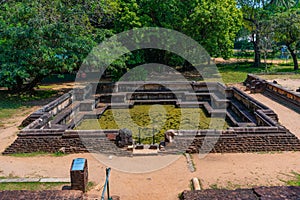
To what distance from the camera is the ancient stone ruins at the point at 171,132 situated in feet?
28.2

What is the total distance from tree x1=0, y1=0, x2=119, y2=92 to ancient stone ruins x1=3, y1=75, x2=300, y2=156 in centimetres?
200

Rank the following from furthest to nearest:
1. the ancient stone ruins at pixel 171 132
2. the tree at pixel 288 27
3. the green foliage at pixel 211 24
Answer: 1. the tree at pixel 288 27
2. the green foliage at pixel 211 24
3. the ancient stone ruins at pixel 171 132

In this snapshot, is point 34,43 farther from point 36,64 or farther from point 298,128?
point 298,128

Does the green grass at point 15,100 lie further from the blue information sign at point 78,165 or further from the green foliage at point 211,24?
the green foliage at point 211,24

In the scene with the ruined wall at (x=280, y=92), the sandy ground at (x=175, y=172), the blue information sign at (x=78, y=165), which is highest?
the ruined wall at (x=280, y=92)

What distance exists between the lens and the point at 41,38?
566 inches

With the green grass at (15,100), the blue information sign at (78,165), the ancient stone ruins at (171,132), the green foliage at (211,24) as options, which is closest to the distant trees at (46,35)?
the green grass at (15,100)

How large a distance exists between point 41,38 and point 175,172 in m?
10.3

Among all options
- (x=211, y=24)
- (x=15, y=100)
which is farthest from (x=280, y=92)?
(x=15, y=100)

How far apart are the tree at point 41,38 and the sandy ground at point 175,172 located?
7.06 metres

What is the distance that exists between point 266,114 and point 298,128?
1192 mm

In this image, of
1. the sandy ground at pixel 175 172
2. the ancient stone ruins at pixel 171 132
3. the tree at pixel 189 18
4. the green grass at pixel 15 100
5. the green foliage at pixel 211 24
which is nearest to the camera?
the sandy ground at pixel 175 172

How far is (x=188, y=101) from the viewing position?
49.8 ft

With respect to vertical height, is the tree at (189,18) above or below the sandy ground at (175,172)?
above
